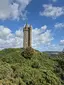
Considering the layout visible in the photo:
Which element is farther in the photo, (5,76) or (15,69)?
(15,69)

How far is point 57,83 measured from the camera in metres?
33.3

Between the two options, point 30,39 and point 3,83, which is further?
point 30,39

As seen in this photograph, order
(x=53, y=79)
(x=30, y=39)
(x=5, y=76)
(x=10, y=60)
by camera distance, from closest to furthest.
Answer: (x=5, y=76)
(x=53, y=79)
(x=10, y=60)
(x=30, y=39)

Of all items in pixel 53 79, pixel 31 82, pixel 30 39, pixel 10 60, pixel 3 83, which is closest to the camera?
pixel 3 83

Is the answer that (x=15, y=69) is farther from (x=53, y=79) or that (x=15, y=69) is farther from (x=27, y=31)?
(x=27, y=31)

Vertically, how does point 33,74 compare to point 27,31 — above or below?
below

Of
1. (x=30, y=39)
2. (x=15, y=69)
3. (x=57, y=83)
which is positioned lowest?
(x=57, y=83)

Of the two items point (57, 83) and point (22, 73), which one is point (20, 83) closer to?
point (22, 73)

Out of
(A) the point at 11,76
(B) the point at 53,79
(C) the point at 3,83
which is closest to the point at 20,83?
(A) the point at 11,76

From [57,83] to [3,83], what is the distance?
11.0 metres

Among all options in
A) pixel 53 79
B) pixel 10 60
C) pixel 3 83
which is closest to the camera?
pixel 3 83

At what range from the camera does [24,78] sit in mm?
31094

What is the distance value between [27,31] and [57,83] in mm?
76359

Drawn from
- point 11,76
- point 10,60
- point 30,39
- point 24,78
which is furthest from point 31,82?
point 30,39
